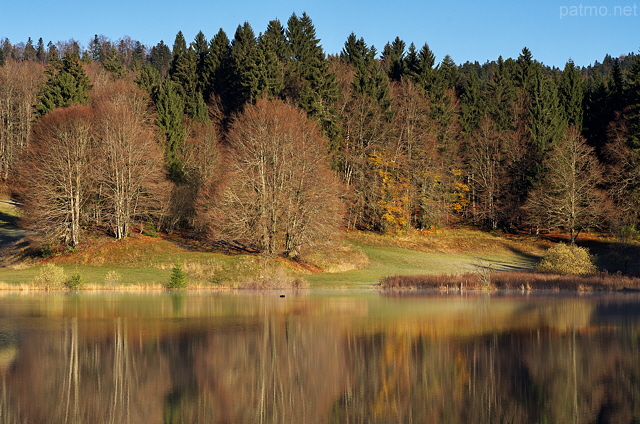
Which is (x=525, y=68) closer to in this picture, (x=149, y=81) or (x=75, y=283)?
(x=149, y=81)

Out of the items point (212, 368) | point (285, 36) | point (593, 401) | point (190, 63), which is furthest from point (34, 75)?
point (593, 401)

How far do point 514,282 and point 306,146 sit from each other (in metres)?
23.9

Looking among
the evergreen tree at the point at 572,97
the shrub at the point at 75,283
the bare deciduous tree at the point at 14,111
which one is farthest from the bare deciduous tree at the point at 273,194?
the bare deciduous tree at the point at 14,111

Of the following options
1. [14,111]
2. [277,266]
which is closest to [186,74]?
[14,111]

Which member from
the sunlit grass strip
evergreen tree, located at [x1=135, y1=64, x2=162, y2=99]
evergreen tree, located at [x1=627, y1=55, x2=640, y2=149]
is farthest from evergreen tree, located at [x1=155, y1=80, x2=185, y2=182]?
evergreen tree, located at [x1=627, y1=55, x2=640, y2=149]

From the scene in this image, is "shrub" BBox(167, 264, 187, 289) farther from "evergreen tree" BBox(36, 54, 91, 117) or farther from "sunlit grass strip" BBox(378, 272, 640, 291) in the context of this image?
"evergreen tree" BBox(36, 54, 91, 117)

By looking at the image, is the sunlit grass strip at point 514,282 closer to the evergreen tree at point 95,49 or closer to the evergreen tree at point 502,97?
the evergreen tree at point 502,97

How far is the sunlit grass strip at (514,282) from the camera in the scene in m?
52.3

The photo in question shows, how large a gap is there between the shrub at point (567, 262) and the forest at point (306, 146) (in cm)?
1305

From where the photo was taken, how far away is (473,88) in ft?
354

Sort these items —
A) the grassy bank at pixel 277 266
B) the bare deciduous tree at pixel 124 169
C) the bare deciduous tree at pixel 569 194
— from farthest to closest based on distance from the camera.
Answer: the bare deciduous tree at pixel 569 194 < the bare deciduous tree at pixel 124 169 < the grassy bank at pixel 277 266

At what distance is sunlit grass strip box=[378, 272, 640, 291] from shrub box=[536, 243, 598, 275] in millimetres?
1402

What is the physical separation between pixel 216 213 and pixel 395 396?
46150mm

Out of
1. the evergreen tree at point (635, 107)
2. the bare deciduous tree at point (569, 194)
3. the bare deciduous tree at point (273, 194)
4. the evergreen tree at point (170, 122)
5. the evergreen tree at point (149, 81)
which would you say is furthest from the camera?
the evergreen tree at point (149, 81)
